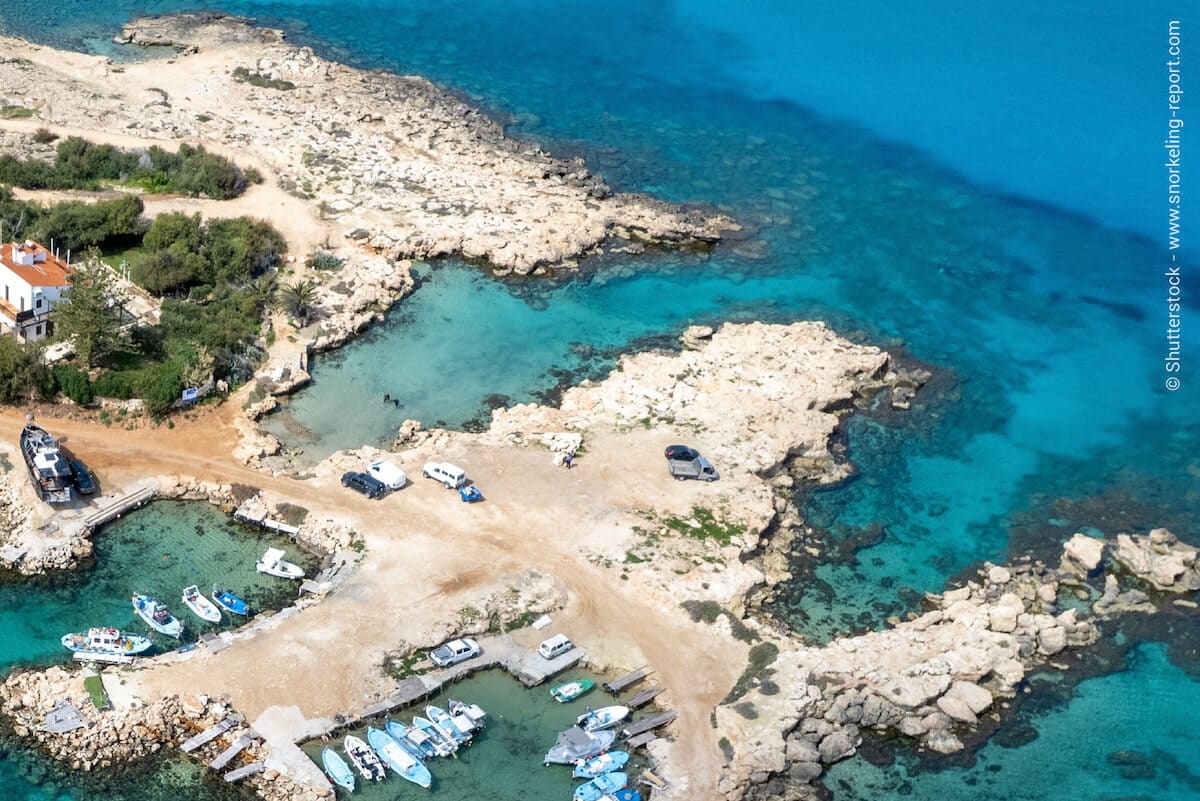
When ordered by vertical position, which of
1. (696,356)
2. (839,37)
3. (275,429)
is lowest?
(275,429)

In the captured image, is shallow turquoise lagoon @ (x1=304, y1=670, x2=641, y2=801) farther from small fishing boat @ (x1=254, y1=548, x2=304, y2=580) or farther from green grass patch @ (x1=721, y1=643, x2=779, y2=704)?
small fishing boat @ (x1=254, y1=548, x2=304, y2=580)

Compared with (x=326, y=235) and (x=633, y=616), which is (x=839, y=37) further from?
(x=633, y=616)

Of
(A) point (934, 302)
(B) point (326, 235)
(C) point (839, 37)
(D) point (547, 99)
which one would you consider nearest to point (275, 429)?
→ (B) point (326, 235)

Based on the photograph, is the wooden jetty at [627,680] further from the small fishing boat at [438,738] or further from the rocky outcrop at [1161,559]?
the rocky outcrop at [1161,559]

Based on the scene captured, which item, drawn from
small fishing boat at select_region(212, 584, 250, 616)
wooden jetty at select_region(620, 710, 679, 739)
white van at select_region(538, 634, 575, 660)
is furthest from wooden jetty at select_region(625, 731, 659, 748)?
small fishing boat at select_region(212, 584, 250, 616)

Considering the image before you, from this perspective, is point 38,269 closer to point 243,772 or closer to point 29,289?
point 29,289

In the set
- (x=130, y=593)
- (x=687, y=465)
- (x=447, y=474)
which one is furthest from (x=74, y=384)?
(x=687, y=465)
